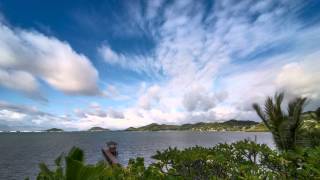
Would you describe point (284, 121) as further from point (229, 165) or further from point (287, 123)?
point (229, 165)

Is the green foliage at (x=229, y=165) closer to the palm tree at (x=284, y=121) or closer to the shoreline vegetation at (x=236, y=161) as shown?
the shoreline vegetation at (x=236, y=161)

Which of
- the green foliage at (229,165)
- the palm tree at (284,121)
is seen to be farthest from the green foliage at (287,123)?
the green foliage at (229,165)

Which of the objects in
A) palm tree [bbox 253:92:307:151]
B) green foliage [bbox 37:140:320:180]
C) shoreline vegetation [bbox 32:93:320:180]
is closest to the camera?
shoreline vegetation [bbox 32:93:320:180]

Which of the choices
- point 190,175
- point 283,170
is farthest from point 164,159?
point 283,170

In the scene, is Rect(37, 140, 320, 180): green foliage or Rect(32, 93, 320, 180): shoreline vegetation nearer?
Rect(32, 93, 320, 180): shoreline vegetation

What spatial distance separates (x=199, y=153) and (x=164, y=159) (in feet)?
4.70

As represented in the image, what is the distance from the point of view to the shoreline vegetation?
4000 mm

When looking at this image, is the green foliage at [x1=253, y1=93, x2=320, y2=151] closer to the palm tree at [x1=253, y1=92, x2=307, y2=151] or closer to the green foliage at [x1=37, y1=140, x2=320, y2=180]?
the palm tree at [x1=253, y1=92, x2=307, y2=151]

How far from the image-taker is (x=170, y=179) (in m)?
5.82

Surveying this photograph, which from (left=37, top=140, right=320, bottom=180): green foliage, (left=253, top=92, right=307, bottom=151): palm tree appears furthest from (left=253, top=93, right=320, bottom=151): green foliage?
(left=37, top=140, right=320, bottom=180): green foliage

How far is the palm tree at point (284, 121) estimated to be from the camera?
1488cm

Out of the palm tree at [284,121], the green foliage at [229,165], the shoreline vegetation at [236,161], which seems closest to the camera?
the shoreline vegetation at [236,161]

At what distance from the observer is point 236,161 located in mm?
10930

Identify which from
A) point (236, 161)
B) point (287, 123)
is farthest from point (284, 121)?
point (236, 161)
